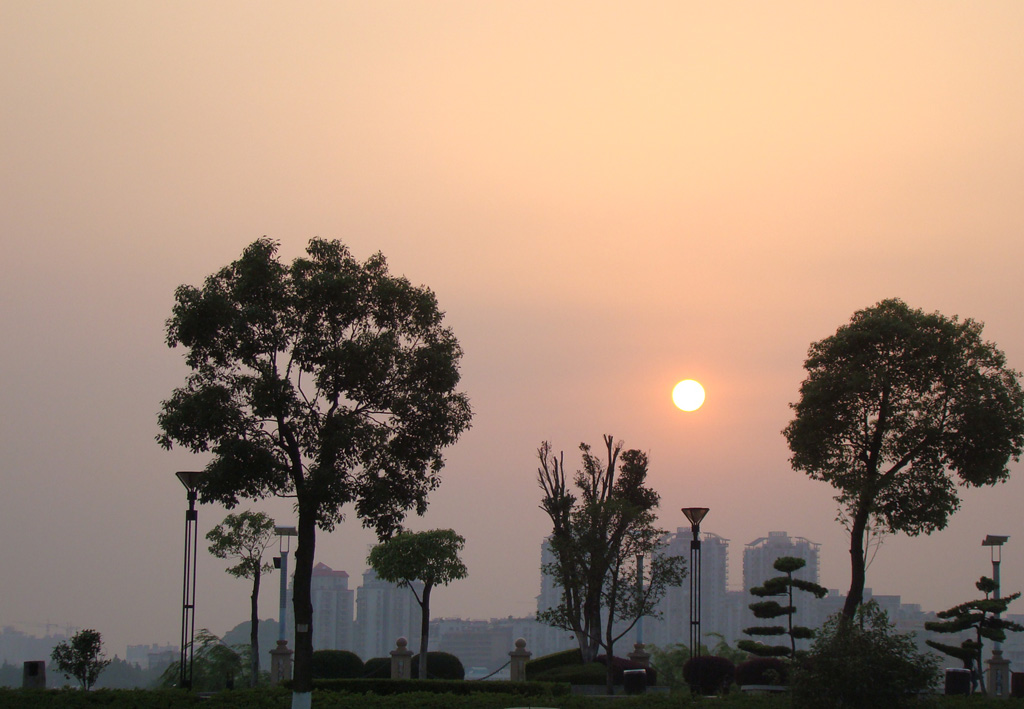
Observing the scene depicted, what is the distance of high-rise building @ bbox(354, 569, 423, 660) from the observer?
14938 centimetres

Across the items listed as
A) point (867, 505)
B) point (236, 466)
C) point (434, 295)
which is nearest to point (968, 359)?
point (867, 505)

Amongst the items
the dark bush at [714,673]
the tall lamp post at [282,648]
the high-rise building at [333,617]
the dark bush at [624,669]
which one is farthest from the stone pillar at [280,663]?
the high-rise building at [333,617]

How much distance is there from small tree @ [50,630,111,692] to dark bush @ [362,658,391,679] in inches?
410

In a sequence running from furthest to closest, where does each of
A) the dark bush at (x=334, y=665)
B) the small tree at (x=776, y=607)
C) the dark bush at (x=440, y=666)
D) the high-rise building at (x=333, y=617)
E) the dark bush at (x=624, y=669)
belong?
1. the high-rise building at (x=333, y=617)
2. the dark bush at (x=440, y=666)
3. the dark bush at (x=334, y=665)
4. the dark bush at (x=624, y=669)
5. the small tree at (x=776, y=607)

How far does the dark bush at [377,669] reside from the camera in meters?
36.4

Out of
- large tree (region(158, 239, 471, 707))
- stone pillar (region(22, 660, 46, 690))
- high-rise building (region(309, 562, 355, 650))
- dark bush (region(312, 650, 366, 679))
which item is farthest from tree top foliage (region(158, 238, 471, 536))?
high-rise building (region(309, 562, 355, 650))

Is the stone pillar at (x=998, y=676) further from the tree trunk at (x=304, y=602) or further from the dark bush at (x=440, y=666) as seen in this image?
the tree trunk at (x=304, y=602)

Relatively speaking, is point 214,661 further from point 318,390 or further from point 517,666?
point 318,390

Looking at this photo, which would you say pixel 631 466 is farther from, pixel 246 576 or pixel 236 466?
→ pixel 236 466

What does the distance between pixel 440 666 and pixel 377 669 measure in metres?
2.31

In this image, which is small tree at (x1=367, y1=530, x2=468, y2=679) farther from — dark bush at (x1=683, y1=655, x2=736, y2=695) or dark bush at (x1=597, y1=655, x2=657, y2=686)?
dark bush at (x1=683, y1=655, x2=736, y2=695)

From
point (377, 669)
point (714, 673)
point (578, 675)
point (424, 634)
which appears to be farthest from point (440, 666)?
point (714, 673)

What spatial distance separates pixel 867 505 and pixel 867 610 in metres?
10.6

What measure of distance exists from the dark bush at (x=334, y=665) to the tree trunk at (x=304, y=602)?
610 inches
